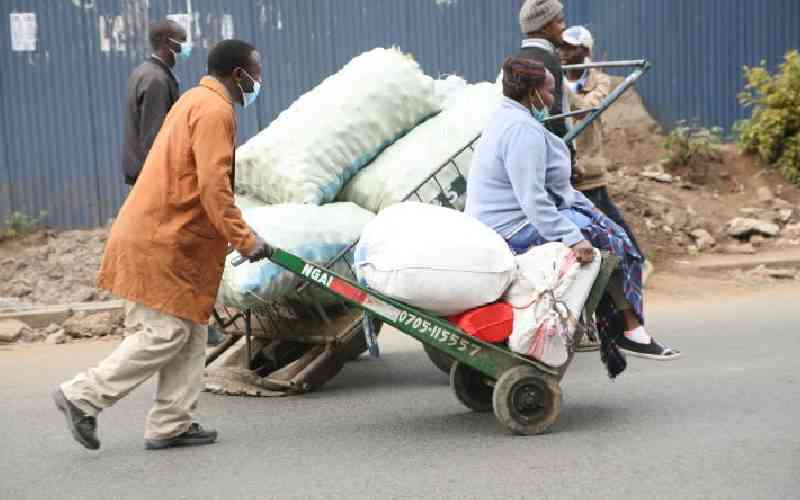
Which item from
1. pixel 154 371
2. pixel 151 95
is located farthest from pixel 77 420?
pixel 151 95

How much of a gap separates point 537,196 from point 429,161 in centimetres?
135

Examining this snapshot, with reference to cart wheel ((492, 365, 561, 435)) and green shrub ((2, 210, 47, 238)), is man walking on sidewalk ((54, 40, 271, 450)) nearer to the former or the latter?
cart wheel ((492, 365, 561, 435))

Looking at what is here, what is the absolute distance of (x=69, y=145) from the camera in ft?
35.4

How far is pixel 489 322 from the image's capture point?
17.0 ft

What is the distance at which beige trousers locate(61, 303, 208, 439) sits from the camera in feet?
16.6

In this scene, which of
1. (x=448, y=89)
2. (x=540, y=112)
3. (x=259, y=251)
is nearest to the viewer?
(x=259, y=251)

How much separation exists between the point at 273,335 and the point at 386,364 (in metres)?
0.91

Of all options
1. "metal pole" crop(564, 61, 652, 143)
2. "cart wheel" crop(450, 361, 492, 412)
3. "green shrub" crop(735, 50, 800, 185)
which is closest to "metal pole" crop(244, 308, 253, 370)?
"cart wheel" crop(450, 361, 492, 412)

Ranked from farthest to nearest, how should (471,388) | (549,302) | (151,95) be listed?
1. (151,95)
2. (471,388)
3. (549,302)

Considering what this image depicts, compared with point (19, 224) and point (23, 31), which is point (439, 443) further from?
point (23, 31)

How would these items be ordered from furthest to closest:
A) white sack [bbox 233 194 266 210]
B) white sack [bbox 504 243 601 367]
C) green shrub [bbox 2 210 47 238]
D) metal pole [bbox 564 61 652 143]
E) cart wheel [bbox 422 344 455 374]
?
green shrub [bbox 2 210 47 238]
white sack [bbox 233 194 266 210]
cart wheel [bbox 422 344 455 374]
metal pole [bbox 564 61 652 143]
white sack [bbox 504 243 601 367]

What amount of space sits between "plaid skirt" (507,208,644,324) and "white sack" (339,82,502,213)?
2.98ft

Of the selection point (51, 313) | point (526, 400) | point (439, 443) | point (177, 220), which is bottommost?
point (51, 313)

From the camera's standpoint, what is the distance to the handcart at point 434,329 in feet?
16.8
